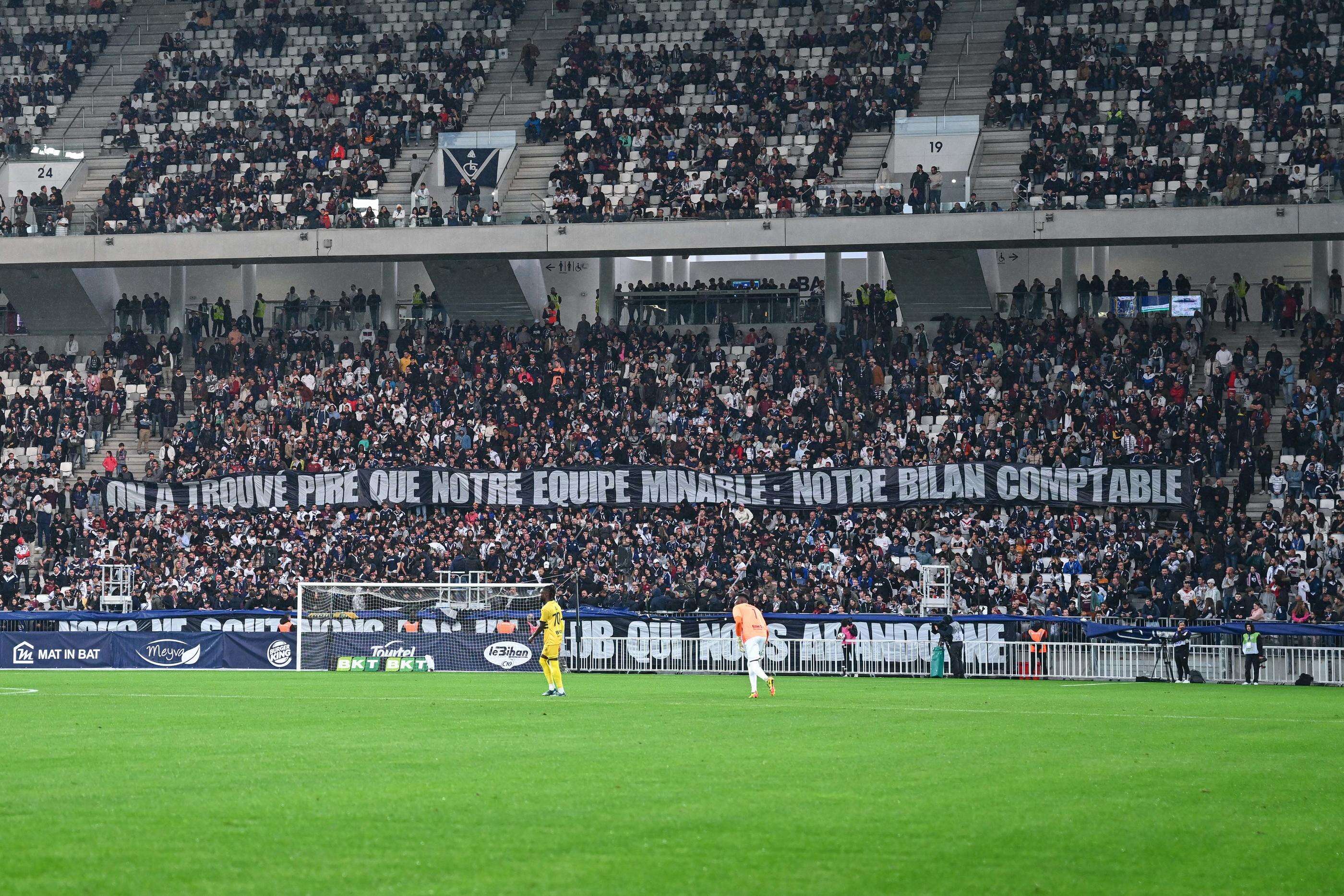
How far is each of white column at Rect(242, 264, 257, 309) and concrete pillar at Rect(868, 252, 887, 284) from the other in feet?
74.0

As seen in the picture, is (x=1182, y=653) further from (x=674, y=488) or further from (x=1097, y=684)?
(x=674, y=488)

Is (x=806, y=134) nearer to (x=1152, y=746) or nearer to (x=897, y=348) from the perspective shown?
(x=897, y=348)

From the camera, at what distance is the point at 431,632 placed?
40562 mm

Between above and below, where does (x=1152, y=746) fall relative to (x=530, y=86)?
below

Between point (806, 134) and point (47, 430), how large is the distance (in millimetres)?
26746

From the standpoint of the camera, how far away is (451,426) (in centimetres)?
5253

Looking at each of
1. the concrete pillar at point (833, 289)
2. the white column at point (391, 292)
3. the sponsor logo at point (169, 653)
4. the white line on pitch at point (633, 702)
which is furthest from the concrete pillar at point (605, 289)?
the white line on pitch at point (633, 702)

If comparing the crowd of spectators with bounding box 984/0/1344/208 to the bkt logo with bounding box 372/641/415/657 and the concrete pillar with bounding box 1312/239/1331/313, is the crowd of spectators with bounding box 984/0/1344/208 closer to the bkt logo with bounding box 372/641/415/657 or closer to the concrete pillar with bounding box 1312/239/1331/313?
the concrete pillar with bounding box 1312/239/1331/313

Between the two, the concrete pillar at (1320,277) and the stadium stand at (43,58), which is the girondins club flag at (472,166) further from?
the concrete pillar at (1320,277)

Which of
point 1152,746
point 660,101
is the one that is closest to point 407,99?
point 660,101

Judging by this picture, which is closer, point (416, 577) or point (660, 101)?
point (416, 577)

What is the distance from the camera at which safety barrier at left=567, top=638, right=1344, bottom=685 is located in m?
36.8

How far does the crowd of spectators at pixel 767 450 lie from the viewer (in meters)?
43.6

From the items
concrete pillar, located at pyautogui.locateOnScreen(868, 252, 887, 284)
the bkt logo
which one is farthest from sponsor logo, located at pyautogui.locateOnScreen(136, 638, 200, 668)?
concrete pillar, located at pyautogui.locateOnScreen(868, 252, 887, 284)
